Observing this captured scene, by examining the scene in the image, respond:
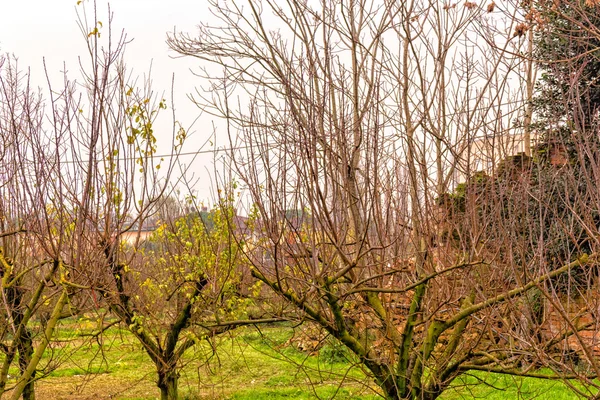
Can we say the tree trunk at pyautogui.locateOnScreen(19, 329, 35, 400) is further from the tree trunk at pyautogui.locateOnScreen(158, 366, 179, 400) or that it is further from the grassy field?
the tree trunk at pyautogui.locateOnScreen(158, 366, 179, 400)

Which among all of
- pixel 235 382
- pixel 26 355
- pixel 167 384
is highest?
pixel 26 355

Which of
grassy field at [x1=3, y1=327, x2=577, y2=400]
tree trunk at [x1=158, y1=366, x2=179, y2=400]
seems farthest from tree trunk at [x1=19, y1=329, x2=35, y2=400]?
tree trunk at [x1=158, y1=366, x2=179, y2=400]

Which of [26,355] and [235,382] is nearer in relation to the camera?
[26,355]

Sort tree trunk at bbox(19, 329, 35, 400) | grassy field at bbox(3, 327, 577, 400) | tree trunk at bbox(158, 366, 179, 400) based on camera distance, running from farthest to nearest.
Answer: grassy field at bbox(3, 327, 577, 400)
tree trunk at bbox(158, 366, 179, 400)
tree trunk at bbox(19, 329, 35, 400)

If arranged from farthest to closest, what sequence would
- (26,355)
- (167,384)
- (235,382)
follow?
(235,382), (167,384), (26,355)

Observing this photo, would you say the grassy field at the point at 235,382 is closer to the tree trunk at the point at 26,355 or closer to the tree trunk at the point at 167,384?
the tree trunk at the point at 167,384

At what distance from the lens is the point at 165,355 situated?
26.3ft

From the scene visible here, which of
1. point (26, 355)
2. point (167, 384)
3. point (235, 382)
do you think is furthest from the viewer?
point (235, 382)

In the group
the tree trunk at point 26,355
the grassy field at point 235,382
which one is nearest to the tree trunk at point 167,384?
the grassy field at point 235,382

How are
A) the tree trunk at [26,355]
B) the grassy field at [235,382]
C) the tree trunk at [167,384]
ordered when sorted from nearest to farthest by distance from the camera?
the tree trunk at [26,355] < the tree trunk at [167,384] < the grassy field at [235,382]

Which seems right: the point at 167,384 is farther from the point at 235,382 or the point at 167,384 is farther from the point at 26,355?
the point at 235,382

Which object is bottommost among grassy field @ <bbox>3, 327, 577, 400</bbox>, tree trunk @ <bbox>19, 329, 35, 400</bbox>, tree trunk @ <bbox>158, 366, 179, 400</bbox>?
grassy field @ <bbox>3, 327, 577, 400</bbox>

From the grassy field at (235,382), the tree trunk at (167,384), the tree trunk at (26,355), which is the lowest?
the grassy field at (235,382)

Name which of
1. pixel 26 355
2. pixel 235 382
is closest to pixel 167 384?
pixel 26 355
